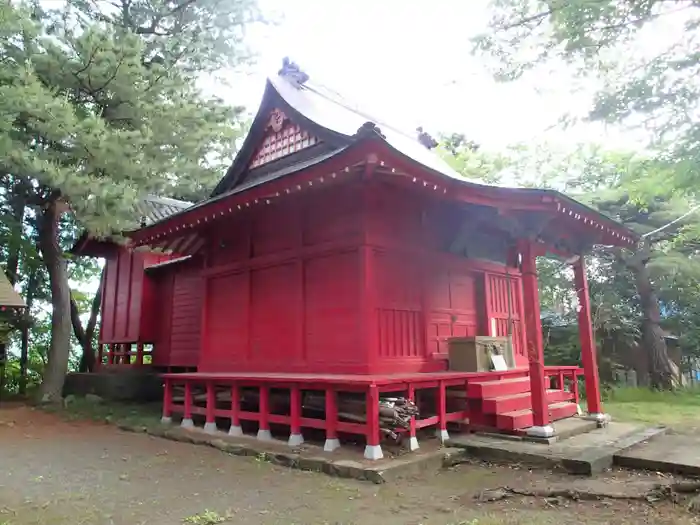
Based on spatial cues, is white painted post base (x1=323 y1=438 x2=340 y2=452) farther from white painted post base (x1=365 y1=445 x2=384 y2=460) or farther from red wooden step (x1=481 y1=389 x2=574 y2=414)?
red wooden step (x1=481 y1=389 x2=574 y2=414)

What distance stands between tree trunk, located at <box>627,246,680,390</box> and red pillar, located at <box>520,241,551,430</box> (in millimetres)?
7878

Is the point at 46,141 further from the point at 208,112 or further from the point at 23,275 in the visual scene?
the point at 23,275

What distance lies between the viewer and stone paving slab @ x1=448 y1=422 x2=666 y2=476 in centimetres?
531

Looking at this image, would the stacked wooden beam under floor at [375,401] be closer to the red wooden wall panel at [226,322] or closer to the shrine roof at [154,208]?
the red wooden wall panel at [226,322]

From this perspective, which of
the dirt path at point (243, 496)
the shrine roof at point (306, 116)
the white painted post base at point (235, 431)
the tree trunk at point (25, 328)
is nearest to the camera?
the dirt path at point (243, 496)

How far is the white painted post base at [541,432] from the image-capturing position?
6184 mm

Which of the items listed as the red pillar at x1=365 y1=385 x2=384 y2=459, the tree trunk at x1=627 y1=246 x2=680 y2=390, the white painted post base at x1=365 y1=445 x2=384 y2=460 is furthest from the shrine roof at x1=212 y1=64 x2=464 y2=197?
the tree trunk at x1=627 y1=246 x2=680 y2=390

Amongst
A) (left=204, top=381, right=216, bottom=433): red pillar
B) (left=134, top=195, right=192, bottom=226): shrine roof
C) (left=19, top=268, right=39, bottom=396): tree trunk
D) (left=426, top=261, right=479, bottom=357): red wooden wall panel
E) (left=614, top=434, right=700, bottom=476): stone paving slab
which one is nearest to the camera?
(left=614, top=434, right=700, bottom=476): stone paving slab

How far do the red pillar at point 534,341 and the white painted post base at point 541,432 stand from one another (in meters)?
0.05

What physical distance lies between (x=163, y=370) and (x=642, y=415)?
10437 mm

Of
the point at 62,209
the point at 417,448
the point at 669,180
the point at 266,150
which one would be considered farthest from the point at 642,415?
the point at 62,209

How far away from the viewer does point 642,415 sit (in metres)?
9.18

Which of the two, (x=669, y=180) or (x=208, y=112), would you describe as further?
(x=208, y=112)

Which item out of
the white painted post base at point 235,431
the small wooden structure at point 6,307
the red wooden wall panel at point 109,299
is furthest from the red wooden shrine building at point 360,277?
the red wooden wall panel at point 109,299
